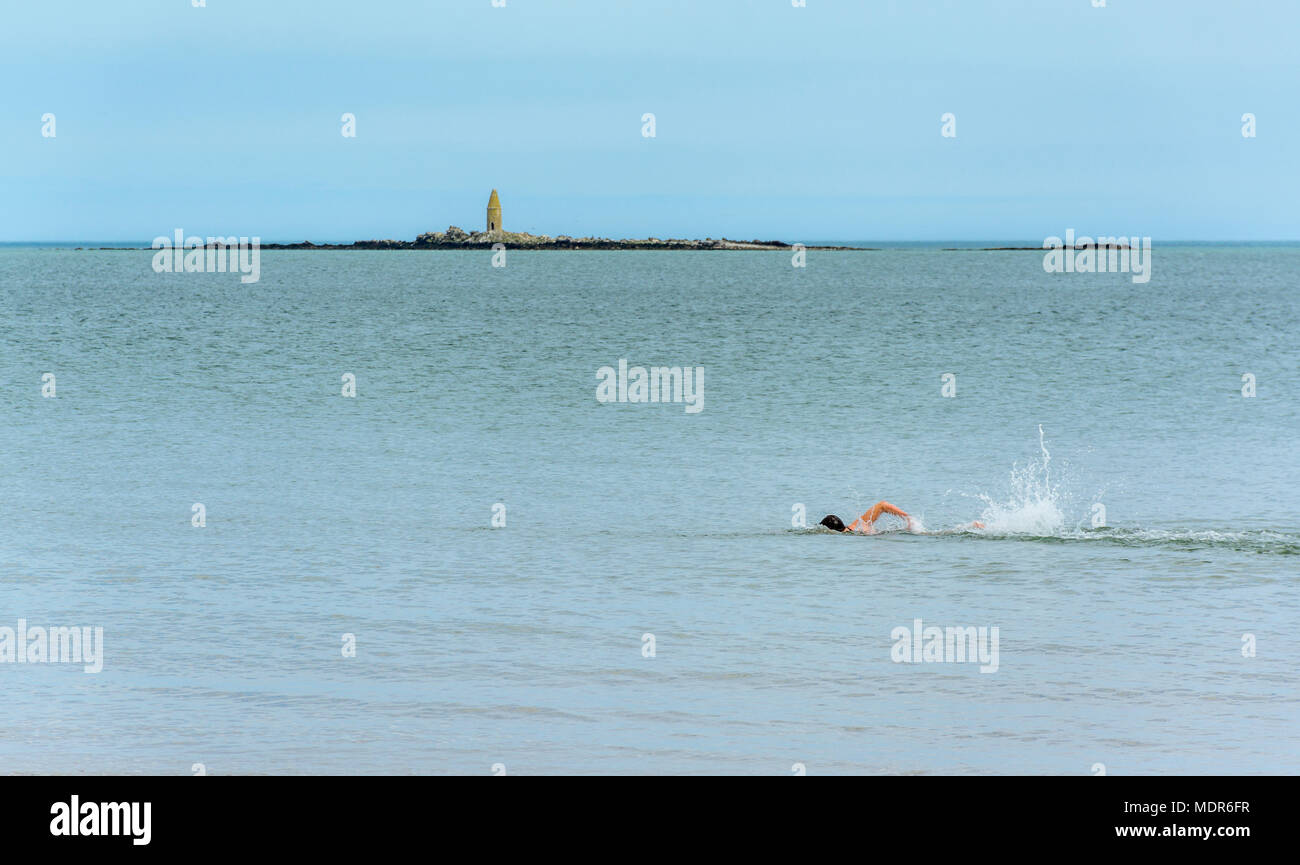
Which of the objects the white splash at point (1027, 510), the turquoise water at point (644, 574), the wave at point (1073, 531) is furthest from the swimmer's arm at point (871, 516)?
the white splash at point (1027, 510)

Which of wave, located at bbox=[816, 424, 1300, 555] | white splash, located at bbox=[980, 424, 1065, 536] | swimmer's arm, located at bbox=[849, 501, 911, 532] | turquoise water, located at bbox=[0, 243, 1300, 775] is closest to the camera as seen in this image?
turquoise water, located at bbox=[0, 243, 1300, 775]

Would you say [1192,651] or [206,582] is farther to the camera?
[206,582]

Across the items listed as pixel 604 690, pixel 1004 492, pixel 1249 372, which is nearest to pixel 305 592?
pixel 604 690

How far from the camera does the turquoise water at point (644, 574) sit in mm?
11812

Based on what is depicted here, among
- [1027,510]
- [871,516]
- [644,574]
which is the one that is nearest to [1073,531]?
[1027,510]

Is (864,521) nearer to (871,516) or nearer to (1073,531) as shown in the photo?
(871,516)

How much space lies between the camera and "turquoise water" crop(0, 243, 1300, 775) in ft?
38.8

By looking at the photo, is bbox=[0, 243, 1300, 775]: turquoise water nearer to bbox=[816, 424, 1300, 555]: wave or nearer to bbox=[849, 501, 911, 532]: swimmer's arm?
bbox=[816, 424, 1300, 555]: wave

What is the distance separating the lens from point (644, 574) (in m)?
18.5

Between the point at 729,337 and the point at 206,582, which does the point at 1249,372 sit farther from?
the point at 206,582

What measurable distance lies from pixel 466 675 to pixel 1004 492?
14950 mm

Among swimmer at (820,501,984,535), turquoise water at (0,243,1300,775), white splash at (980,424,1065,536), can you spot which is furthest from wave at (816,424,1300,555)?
swimmer at (820,501,984,535)
